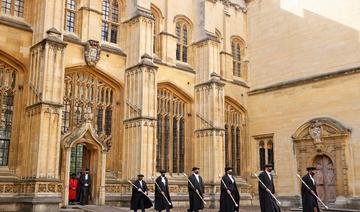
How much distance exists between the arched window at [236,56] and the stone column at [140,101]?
25.2 ft

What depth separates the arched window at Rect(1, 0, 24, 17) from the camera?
18.3m

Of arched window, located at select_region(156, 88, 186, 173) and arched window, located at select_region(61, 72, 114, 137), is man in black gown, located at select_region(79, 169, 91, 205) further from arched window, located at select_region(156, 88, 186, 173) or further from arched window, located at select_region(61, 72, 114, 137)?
arched window, located at select_region(156, 88, 186, 173)

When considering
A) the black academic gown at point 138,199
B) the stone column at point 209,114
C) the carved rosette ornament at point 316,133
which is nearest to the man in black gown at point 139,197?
the black academic gown at point 138,199

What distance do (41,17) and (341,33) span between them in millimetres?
14632

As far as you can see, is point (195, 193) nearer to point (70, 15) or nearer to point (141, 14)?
point (141, 14)

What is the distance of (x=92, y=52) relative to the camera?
19.7m

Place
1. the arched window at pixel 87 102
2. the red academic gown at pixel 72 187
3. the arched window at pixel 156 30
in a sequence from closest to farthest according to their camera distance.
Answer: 1. the red academic gown at pixel 72 187
2. the arched window at pixel 87 102
3. the arched window at pixel 156 30

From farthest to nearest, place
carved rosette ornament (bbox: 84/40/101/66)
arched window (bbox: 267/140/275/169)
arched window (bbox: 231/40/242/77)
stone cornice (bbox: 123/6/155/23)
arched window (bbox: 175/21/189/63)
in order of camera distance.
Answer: arched window (bbox: 231/40/242/77) < arched window (bbox: 267/140/275/169) < arched window (bbox: 175/21/189/63) < stone cornice (bbox: 123/6/155/23) < carved rosette ornament (bbox: 84/40/101/66)

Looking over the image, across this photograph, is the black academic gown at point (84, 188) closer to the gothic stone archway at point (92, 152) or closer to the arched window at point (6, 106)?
the gothic stone archway at point (92, 152)

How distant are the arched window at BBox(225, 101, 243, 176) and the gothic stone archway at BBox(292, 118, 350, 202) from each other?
3737 millimetres

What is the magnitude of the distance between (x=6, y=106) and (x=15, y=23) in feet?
11.0

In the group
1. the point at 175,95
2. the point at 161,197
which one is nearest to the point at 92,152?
the point at 161,197

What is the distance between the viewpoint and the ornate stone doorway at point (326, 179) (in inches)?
859

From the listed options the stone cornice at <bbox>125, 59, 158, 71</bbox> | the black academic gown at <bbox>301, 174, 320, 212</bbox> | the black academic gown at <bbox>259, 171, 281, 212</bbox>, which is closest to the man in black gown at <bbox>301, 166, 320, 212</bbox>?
the black academic gown at <bbox>301, 174, 320, 212</bbox>
